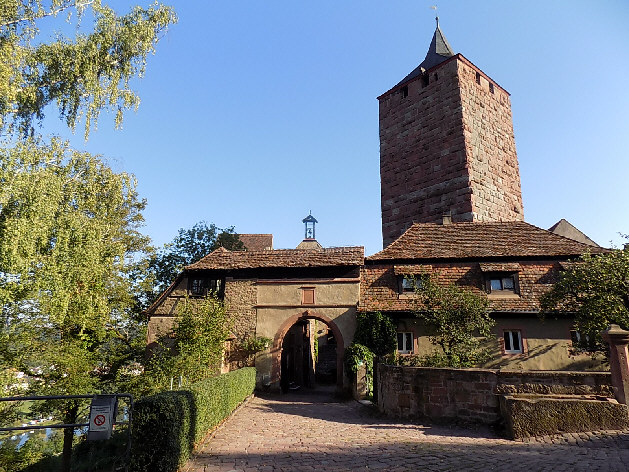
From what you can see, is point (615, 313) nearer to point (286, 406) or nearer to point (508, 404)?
point (508, 404)

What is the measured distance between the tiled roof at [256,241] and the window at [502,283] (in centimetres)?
2214

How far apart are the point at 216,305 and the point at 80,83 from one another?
10.0m

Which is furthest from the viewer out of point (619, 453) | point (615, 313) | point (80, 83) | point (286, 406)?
point (286, 406)

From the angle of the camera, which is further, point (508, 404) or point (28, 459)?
point (28, 459)

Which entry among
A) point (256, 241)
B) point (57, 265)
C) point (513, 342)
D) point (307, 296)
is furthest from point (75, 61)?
point (256, 241)

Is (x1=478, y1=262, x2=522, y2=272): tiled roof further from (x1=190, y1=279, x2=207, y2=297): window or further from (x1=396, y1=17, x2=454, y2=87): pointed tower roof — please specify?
(x1=396, y1=17, x2=454, y2=87): pointed tower roof

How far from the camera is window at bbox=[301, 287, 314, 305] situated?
17.9 meters

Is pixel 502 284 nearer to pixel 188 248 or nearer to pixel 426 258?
pixel 426 258

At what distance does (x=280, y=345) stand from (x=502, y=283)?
10.3m

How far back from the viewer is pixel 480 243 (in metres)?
18.2

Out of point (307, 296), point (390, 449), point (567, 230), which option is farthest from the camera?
point (567, 230)

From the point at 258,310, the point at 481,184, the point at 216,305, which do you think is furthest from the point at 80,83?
the point at 481,184

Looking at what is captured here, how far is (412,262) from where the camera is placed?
17797 millimetres

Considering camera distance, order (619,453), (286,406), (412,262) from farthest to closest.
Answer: (412,262) → (286,406) → (619,453)
